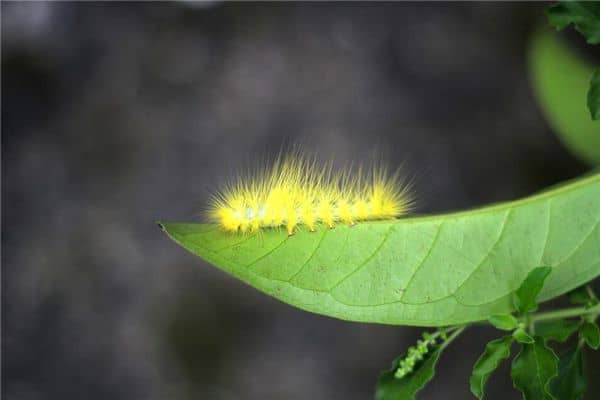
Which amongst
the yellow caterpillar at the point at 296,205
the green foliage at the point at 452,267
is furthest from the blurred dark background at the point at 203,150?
the green foliage at the point at 452,267

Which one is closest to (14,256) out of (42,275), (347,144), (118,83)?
(42,275)

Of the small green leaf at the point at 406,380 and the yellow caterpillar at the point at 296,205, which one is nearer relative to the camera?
the small green leaf at the point at 406,380

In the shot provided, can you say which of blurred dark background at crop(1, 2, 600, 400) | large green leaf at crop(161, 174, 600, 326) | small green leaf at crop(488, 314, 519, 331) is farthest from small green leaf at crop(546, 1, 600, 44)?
blurred dark background at crop(1, 2, 600, 400)

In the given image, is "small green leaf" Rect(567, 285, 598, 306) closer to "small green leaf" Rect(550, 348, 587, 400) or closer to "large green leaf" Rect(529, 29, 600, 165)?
"small green leaf" Rect(550, 348, 587, 400)

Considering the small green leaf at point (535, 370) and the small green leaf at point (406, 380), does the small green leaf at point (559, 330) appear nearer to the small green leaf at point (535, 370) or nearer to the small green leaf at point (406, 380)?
the small green leaf at point (535, 370)

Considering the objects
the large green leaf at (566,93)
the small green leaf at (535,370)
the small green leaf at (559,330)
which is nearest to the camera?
the small green leaf at (535,370)
